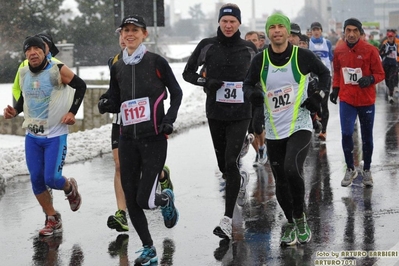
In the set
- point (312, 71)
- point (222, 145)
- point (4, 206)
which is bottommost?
point (4, 206)

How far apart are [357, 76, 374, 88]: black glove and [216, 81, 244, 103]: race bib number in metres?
1.75

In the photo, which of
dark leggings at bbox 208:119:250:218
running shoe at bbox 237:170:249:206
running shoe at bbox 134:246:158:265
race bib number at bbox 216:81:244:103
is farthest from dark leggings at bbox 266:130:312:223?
running shoe at bbox 237:170:249:206

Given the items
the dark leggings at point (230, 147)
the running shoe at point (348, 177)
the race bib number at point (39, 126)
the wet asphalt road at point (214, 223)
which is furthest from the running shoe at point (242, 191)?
the race bib number at point (39, 126)

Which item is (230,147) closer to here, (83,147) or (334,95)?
(334,95)

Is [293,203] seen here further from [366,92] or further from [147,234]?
[366,92]

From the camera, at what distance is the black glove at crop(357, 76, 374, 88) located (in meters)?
8.97

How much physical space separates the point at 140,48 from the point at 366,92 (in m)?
3.48

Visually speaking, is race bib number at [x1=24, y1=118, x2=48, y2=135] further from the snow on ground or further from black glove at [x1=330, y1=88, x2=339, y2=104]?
black glove at [x1=330, y1=88, x2=339, y2=104]

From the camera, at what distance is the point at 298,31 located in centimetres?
1188

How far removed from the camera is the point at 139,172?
673 cm

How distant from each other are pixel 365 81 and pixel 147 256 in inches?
144

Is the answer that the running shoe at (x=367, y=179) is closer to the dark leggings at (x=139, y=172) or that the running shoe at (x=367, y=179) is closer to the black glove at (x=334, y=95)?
the black glove at (x=334, y=95)

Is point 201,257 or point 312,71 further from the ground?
point 312,71

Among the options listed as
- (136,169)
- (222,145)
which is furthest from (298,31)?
(136,169)
